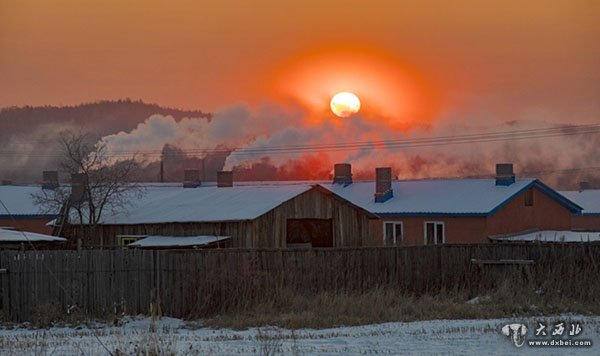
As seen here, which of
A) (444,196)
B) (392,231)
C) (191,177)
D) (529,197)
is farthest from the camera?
(191,177)

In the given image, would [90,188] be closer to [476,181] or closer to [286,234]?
[286,234]

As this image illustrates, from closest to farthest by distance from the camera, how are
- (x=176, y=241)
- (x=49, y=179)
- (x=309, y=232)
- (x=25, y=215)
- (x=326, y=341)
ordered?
(x=326, y=341)
(x=176, y=241)
(x=309, y=232)
(x=25, y=215)
(x=49, y=179)

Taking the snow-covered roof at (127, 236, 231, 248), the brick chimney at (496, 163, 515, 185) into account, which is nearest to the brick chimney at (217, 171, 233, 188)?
the snow-covered roof at (127, 236, 231, 248)

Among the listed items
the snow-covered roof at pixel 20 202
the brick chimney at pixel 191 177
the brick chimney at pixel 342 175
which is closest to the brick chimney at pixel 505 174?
the brick chimney at pixel 342 175

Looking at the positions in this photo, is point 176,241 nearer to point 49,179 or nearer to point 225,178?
point 225,178

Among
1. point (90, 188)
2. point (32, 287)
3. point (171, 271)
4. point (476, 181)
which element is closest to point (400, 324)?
point (171, 271)

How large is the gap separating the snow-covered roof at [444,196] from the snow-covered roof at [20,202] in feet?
68.9

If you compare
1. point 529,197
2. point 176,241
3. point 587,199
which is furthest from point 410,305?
point 587,199

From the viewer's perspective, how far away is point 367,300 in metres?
25.9

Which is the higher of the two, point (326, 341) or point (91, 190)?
point (91, 190)

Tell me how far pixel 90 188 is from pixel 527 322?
29719 mm

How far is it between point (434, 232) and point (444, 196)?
303 cm

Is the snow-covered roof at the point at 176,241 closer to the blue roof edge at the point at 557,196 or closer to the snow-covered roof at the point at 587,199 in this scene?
the blue roof edge at the point at 557,196

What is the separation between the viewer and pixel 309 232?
45.6 metres
